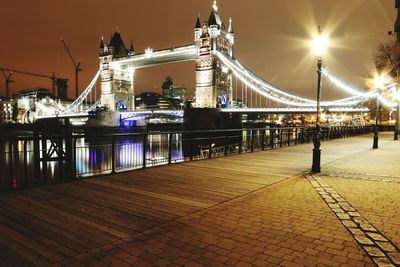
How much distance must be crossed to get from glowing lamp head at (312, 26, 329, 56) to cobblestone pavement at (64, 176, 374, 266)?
5.06 metres

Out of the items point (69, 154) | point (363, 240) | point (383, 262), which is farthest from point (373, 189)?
point (69, 154)

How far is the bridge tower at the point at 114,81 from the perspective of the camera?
3706 inches

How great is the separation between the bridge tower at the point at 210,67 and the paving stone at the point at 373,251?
62.8 meters

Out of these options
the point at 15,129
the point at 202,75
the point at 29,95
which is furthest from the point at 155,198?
the point at 29,95

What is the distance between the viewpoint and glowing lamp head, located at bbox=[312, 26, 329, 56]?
880cm

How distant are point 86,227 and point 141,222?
0.71 m

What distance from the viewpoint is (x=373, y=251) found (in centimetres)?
373

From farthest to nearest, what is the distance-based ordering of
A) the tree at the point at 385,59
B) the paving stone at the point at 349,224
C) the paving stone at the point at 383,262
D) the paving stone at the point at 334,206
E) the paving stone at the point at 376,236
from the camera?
the tree at the point at 385,59 < the paving stone at the point at 334,206 < the paving stone at the point at 349,224 < the paving stone at the point at 376,236 < the paving stone at the point at 383,262

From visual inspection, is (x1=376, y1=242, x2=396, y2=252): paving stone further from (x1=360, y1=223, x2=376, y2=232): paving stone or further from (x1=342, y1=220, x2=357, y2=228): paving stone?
(x1=342, y1=220, x2=357, y2=228): paving stone

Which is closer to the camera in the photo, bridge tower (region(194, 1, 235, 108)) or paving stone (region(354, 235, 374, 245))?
paving stone (region(354, 235, 374, 245))

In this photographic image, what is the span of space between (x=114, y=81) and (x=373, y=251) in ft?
313

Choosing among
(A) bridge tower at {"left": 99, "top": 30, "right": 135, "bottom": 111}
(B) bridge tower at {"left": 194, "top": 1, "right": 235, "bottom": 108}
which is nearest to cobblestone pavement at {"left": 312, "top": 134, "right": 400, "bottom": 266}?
(B) bridge tower at {"left": 194, "top": 1, "right": 235, "bottom": 108}

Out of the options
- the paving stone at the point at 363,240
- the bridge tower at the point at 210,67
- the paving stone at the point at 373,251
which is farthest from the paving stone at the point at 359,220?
the bridge tower at the point at 210,67

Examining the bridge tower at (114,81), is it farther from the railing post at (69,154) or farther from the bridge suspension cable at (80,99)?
the railing post at (69,154)
